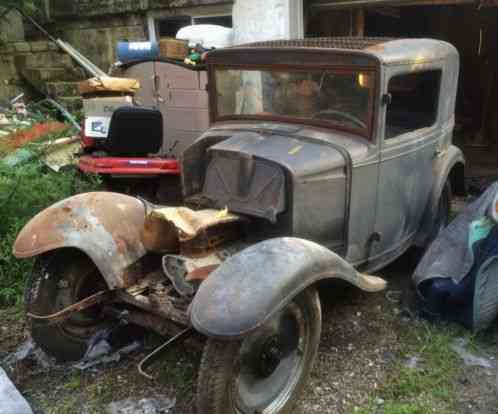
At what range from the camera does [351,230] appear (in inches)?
120

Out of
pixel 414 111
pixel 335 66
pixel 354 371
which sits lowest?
pixel 354 371

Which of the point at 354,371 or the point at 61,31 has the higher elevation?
the point at 61,31

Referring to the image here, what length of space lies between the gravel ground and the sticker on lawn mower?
7.11 feet

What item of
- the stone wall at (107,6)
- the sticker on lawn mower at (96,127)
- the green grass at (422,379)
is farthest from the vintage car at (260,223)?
the stone wall at (107,6)

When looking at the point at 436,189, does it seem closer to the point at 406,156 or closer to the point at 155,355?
the point at 406,156

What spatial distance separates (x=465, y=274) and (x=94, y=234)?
2.21 m

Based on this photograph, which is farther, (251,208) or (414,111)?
(414,111)

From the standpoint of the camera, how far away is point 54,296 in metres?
2.82

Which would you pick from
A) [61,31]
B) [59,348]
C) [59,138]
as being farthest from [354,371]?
[61,31]

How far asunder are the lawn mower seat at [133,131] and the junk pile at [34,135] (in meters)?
0.86

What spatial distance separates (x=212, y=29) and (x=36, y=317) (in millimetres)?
4563

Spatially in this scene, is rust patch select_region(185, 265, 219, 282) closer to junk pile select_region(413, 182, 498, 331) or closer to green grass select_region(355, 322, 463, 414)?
green grass select_region(355, 322, 463, 414)

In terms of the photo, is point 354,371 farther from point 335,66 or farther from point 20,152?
point 20,152

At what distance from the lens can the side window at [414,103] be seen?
11.5ft
